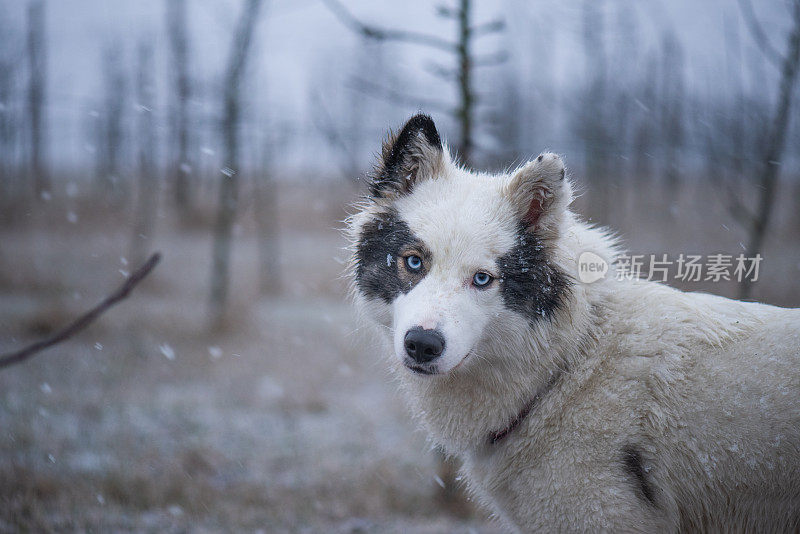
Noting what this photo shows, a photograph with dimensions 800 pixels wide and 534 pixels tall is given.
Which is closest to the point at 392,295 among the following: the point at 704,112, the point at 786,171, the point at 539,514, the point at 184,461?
the point at 539,514

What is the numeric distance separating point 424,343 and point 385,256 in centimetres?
70

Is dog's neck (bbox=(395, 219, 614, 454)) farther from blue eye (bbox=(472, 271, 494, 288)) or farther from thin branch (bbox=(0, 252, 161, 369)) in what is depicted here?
thin branch (bbox=(0, 252, 161, 369))

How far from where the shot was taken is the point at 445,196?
2.91 m

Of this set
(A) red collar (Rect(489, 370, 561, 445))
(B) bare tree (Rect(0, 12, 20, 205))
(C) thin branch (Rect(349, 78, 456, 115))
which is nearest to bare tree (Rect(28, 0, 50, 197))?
(B) bare tree (Rect(0, 12, 20, 205))

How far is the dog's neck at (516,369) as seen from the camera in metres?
2.73

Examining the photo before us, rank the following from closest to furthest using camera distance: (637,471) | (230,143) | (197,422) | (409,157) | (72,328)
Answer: (72,328), (637,471), (409,157), (197,422), (230,143)

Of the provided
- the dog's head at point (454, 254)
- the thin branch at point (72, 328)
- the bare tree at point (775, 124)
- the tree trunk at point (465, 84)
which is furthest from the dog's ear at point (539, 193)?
the bare tree at point (775, 124)

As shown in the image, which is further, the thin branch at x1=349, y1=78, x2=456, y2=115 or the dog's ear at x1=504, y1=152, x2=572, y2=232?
the thin branch at x1=349, y1=78, x2=456, y2=115

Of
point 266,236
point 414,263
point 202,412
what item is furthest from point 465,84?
point 266,236

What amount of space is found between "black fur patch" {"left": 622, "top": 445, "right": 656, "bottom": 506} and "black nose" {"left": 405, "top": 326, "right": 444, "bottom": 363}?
106cm

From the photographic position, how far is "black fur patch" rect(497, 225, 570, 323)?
2.66 metres

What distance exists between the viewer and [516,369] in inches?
109

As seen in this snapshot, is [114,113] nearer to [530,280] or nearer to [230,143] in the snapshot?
[230,143]

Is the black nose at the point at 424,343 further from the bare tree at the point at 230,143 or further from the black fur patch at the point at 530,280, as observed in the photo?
the bare tree at the point at 230,143
